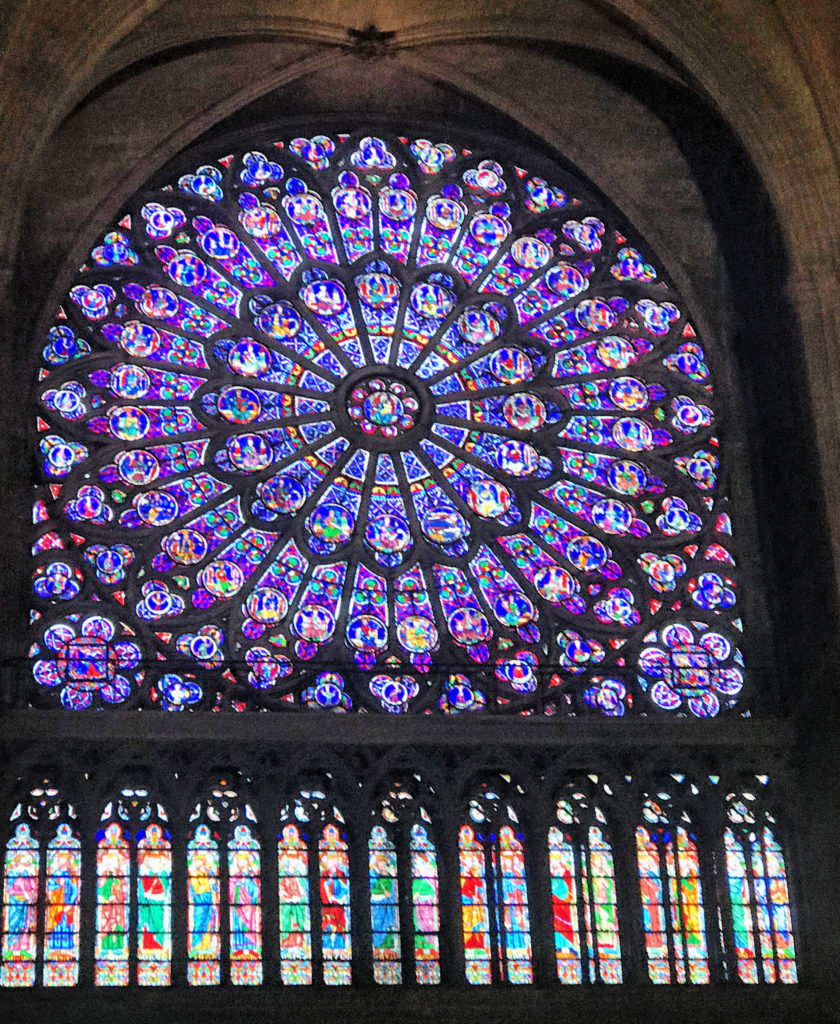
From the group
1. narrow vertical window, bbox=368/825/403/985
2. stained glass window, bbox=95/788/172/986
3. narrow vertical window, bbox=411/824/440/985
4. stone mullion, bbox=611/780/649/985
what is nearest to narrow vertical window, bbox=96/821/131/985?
stained glass window, bbox=95/788/172/986

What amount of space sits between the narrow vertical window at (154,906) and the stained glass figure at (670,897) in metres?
2.88

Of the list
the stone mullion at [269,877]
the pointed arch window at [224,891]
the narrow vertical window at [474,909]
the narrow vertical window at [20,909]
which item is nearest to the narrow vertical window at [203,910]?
the pointed arch window at [224,891]

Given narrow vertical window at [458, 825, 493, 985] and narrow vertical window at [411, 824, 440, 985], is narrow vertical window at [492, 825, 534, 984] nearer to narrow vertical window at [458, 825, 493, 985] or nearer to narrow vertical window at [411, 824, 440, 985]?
narrow vertical window at [458, 825, 493, 985]

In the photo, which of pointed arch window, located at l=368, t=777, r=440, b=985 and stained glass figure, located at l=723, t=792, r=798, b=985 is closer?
pointed arch window, located at l=368, t=777, r=440, b=985

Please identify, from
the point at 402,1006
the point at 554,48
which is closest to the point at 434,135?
the point at 554,48

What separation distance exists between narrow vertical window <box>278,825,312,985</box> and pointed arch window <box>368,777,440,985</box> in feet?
1.30

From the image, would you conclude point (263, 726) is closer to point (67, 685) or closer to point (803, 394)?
point (67, 685)

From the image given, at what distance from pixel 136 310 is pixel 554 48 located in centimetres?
353

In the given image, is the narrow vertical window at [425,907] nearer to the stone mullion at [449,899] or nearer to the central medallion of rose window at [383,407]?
the stone mullion at [449,899]

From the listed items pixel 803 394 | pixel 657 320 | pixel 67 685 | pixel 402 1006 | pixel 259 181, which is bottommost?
pixel 402 1006

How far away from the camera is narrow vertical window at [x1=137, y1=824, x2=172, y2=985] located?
43.3 feet

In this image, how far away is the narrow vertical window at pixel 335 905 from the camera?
526 inches

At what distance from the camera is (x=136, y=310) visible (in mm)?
15625

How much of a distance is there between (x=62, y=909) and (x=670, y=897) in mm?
3679
